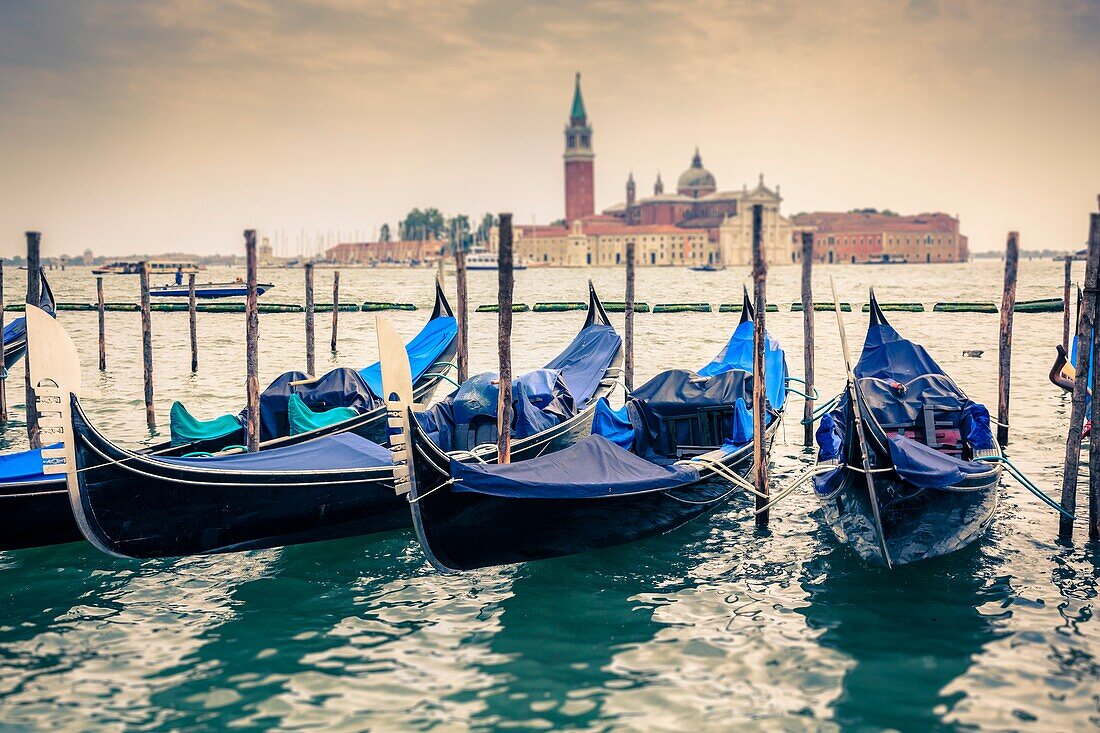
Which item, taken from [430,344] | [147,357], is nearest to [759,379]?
[430,344]

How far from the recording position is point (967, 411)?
6.26 m

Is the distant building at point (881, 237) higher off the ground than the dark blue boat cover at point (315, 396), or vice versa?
the distant building at point (881, 237)

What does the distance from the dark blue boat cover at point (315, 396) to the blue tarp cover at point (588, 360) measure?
172 centimetres

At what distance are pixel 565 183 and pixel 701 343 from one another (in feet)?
263

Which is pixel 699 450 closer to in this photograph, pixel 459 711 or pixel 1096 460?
pixel 1096 460

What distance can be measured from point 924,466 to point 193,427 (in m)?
4.49

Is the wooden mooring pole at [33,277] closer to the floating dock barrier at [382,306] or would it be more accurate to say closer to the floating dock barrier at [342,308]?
the floating dock barrier at [342,308]

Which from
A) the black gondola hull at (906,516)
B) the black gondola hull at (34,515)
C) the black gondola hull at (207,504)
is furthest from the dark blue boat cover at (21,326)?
the black gondola hull at (906,516)

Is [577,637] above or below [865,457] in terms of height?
below

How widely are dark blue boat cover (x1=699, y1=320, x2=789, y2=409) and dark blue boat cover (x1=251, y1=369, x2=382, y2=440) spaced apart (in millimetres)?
2635

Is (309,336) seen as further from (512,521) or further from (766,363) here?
(512,521)

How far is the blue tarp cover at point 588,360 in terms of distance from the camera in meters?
8.78

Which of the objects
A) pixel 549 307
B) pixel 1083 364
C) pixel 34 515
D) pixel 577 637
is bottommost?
pixel 577 637

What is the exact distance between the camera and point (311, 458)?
19.0ft
